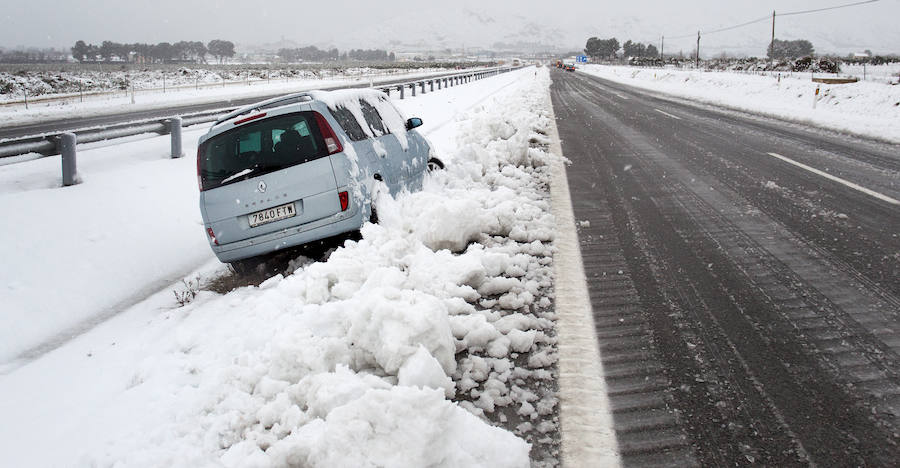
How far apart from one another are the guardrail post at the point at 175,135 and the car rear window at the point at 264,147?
22.7 ft

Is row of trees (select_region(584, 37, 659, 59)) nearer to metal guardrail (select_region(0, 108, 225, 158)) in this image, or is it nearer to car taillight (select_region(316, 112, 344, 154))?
metal guardrail (select_region(0, 108, 225, 158))

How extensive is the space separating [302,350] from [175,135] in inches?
398

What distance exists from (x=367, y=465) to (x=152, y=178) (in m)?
9.14

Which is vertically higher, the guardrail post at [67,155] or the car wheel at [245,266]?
the guardrail post at [67,155]

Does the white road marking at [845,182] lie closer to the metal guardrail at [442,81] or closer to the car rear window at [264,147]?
the car rear window at [264,147]

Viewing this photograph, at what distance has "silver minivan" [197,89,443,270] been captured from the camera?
17.2 feet

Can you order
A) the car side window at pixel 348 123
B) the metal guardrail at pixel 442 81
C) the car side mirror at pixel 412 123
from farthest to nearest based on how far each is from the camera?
the metal guardrail at pixel 442 81 → the car side mirror at pixel 412 123 → the car side window at pixel 348 123

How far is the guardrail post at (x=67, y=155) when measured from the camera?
27.6 feet

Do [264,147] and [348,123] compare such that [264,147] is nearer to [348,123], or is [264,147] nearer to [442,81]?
[348,123]

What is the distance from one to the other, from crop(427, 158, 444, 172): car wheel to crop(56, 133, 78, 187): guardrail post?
223 inches

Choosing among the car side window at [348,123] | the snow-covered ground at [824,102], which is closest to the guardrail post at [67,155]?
the car side window at [348,123]

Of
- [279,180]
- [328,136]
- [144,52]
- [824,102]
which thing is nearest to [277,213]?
[279,180]

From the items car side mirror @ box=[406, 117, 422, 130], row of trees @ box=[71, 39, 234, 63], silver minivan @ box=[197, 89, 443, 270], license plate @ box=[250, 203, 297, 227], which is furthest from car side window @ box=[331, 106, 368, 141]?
row of trees @ box=[71, 39, 234, 63]

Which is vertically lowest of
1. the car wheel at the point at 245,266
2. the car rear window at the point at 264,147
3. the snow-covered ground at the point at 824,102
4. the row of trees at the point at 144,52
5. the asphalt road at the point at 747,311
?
the car wheel at the point at 245,266
